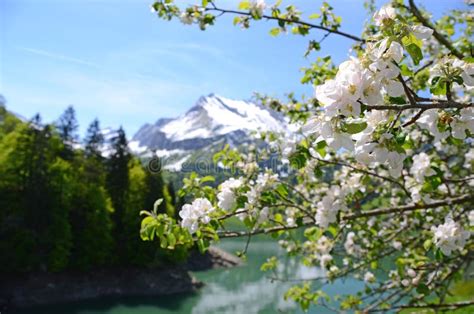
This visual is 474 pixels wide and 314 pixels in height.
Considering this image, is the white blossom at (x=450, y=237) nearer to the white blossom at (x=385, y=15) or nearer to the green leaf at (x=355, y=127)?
the green leaf at (x=355, y=127)

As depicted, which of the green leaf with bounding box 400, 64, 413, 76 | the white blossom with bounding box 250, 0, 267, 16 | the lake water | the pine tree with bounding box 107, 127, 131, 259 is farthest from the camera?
the pine tree with bounding box 107, 127, 131, 259

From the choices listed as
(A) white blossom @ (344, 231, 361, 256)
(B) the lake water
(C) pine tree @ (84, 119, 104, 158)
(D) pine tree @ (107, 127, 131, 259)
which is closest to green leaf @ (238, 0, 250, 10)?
(A) white blossom @ (344, 231, 361, 256)

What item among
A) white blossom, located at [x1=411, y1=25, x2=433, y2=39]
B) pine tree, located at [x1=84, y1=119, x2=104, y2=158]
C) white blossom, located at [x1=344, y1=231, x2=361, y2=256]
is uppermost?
pine tree, located at [x1=84, y1=119, x2=104, y2=158]

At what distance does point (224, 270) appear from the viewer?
41.2 metres

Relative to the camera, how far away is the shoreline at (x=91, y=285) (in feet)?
80.9

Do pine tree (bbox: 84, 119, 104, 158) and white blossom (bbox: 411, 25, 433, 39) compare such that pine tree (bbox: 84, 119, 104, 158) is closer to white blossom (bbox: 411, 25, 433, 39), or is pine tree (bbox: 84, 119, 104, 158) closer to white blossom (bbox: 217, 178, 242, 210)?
white blossom (bbox: 217, 178, 242, 210)

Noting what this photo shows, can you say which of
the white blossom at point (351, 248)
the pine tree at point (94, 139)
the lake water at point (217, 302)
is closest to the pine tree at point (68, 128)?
the pine tree at point (94, 139)

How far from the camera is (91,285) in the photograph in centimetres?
2852

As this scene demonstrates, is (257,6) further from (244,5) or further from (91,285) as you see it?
(91,285)

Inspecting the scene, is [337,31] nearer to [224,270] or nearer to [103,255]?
[103,255]

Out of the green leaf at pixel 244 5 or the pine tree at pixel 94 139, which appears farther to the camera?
the pine tree at pixel 94 139

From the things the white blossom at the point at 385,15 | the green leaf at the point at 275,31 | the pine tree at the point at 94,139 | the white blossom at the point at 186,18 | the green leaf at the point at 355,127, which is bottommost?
the green leaf at the point at 355,127

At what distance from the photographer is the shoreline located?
971 inches

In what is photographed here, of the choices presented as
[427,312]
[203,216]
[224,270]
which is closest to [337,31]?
[203,216]
